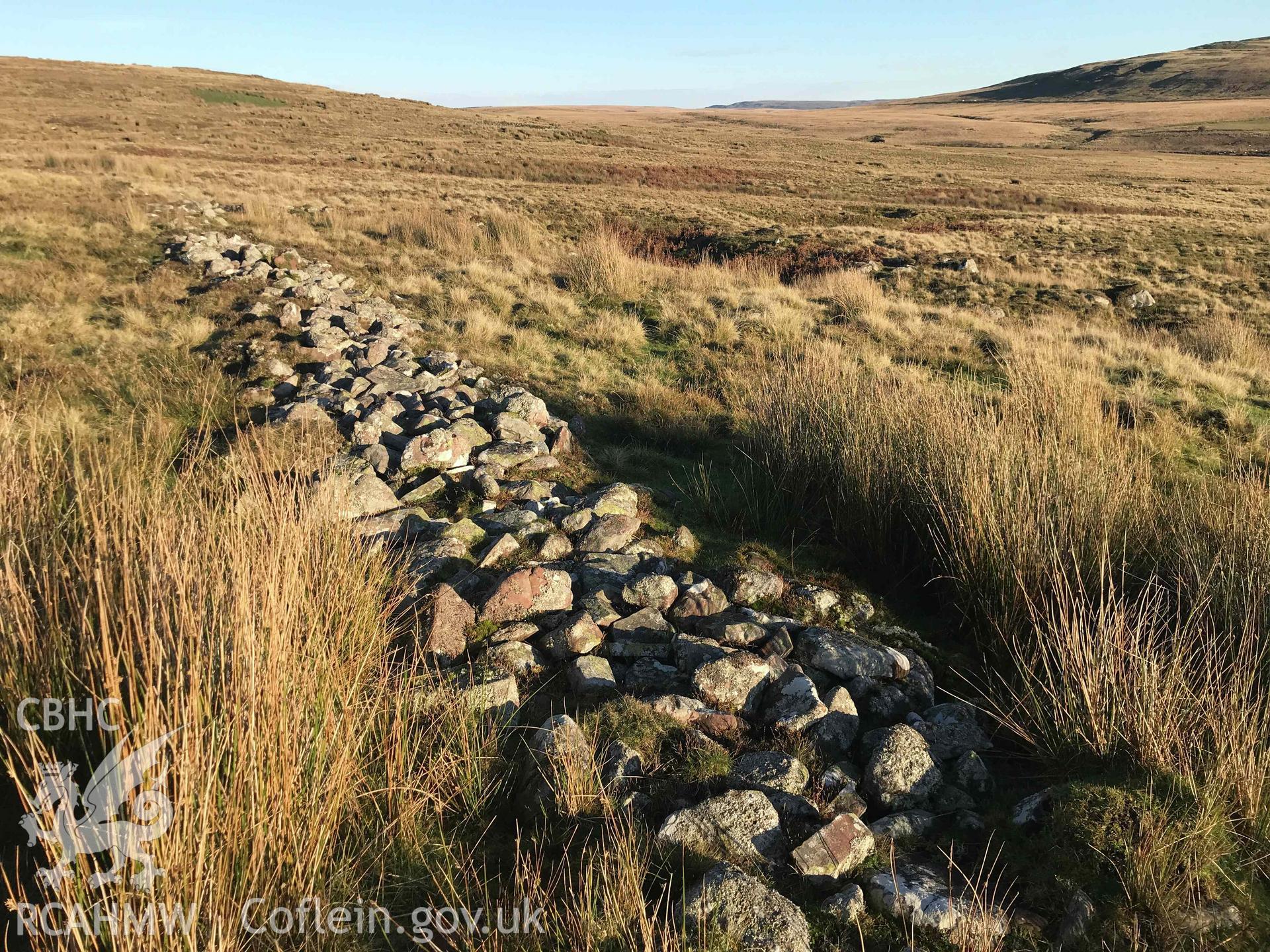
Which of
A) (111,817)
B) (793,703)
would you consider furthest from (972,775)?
(111,817)

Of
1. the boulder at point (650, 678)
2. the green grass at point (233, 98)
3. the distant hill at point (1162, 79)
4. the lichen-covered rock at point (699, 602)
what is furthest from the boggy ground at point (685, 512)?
the distant hill at point (1162, 79)

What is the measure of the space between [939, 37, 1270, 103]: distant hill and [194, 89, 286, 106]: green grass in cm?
11602

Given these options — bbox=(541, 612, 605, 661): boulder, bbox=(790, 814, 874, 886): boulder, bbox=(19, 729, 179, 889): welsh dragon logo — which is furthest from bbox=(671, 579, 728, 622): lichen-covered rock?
bbox=(19, 729, 179, 889): welsh dragon logo

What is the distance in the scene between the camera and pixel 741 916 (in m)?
2.27

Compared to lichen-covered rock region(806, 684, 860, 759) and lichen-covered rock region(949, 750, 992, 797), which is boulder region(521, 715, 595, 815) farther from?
lichen-covered rock region(949, 750, 992, 797)

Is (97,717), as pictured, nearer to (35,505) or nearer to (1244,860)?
(35,505)

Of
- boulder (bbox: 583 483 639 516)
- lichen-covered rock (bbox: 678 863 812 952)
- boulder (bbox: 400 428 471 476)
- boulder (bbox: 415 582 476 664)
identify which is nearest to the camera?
lichen-covered rock (bbox: 678 863 812 952)

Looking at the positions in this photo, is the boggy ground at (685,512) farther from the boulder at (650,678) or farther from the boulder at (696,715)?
the boulder at (650,678)

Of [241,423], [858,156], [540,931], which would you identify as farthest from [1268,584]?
[858,156]

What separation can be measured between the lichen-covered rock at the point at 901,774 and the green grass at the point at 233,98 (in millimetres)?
69701

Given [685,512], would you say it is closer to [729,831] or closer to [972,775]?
[972,775]

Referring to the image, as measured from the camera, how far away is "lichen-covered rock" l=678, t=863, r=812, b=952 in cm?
221

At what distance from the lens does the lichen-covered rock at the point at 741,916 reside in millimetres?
2215

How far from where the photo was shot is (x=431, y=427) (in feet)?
20.4
